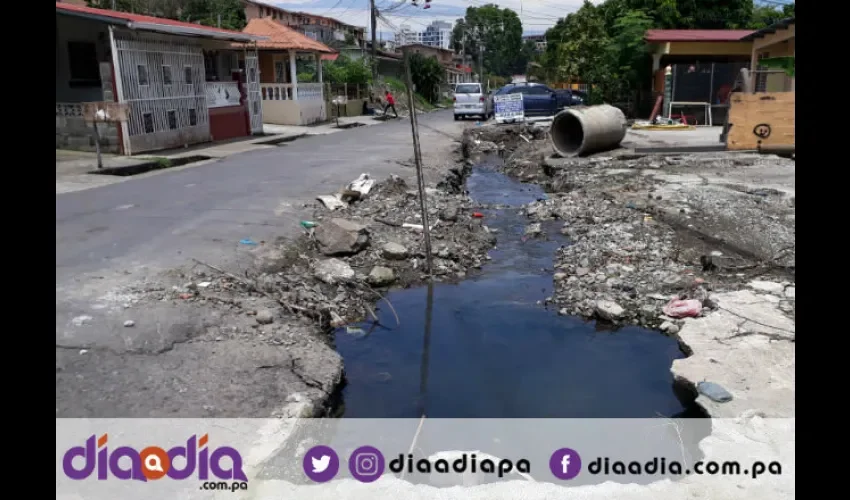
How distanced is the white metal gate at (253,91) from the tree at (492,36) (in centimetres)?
6484

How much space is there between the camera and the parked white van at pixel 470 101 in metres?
27.4

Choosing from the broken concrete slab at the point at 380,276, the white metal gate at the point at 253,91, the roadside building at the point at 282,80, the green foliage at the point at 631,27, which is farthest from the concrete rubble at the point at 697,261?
the roadside building at the point at 282,80

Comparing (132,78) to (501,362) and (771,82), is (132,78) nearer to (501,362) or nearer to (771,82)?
(501,362)

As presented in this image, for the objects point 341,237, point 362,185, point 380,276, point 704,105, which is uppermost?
point 704,105

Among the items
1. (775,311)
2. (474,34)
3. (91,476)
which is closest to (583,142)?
(775,311)

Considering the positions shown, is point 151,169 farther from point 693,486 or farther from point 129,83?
point 693,486

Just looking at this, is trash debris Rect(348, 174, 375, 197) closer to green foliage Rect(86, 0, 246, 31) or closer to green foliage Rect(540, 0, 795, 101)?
green foliage Rect(540, 0, 795, 101)

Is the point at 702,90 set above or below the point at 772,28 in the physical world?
below

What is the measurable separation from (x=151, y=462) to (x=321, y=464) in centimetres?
89

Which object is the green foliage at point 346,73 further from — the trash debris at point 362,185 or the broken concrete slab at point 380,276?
the broken concrete slab at point 380,276

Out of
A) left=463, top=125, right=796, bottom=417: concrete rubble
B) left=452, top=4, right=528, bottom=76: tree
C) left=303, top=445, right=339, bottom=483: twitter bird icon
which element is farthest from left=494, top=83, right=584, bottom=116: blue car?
left=452, top=4, right=528, bottom=76: tree

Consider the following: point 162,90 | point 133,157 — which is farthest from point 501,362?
point 162,90

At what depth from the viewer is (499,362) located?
512 centimetres
